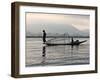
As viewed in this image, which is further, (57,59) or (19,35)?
(57,59)

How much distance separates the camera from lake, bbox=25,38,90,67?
2092 millimetres

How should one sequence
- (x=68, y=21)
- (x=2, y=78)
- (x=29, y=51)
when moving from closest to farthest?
(x=2, y=78) < (x=29, y=51) < (x=68, y=21)

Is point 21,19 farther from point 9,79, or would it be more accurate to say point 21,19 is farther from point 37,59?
point 9,79

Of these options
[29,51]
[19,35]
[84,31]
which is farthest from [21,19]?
[84,31]

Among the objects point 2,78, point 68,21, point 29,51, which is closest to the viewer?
point 2,78

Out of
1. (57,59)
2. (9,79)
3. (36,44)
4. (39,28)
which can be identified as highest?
(39,28)

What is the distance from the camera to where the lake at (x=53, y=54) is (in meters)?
2.09

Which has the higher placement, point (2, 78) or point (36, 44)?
point (36, 44)

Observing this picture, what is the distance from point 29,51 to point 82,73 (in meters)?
0.56

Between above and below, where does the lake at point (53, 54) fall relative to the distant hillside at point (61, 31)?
below

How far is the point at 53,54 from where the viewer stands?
2.18 m

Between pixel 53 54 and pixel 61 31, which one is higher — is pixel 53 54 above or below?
below

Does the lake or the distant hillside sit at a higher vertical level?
the distant hillside

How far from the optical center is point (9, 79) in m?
2.04
